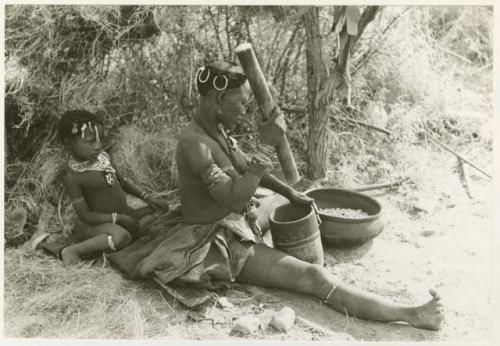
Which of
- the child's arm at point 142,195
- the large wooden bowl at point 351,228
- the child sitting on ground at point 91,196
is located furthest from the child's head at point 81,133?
the large wooden bowl at point 351,228

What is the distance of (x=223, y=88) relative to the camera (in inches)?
109

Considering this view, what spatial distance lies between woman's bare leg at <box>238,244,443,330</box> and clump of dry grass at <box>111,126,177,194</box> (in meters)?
1.36

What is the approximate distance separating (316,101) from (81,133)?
1680 mm

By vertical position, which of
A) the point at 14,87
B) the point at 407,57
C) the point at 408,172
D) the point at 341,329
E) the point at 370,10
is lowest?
the point at 341,329

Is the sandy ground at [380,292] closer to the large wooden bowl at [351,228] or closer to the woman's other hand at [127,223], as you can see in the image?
the large wooden bowl at [351,228]

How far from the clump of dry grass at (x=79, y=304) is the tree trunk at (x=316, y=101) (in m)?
1.69

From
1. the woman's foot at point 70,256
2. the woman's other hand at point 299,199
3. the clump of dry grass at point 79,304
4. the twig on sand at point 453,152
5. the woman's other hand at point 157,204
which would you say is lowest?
the clump of dry grass at point 79,304

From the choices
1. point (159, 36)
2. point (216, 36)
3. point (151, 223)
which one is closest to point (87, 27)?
point (159, 36)

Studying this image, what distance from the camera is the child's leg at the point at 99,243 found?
3.22 meters

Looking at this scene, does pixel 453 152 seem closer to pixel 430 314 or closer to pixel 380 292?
pixel 380 292

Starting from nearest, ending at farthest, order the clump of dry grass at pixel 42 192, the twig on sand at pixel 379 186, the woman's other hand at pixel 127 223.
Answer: the woman's other hand at pixel 127 223, the clump of dry grass at pixel 42 192, the twig on sand at pixel 379 186

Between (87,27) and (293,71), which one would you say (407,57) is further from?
(87,27)

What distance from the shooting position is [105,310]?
2.85 metres

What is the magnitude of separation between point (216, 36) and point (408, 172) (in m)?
1.89
